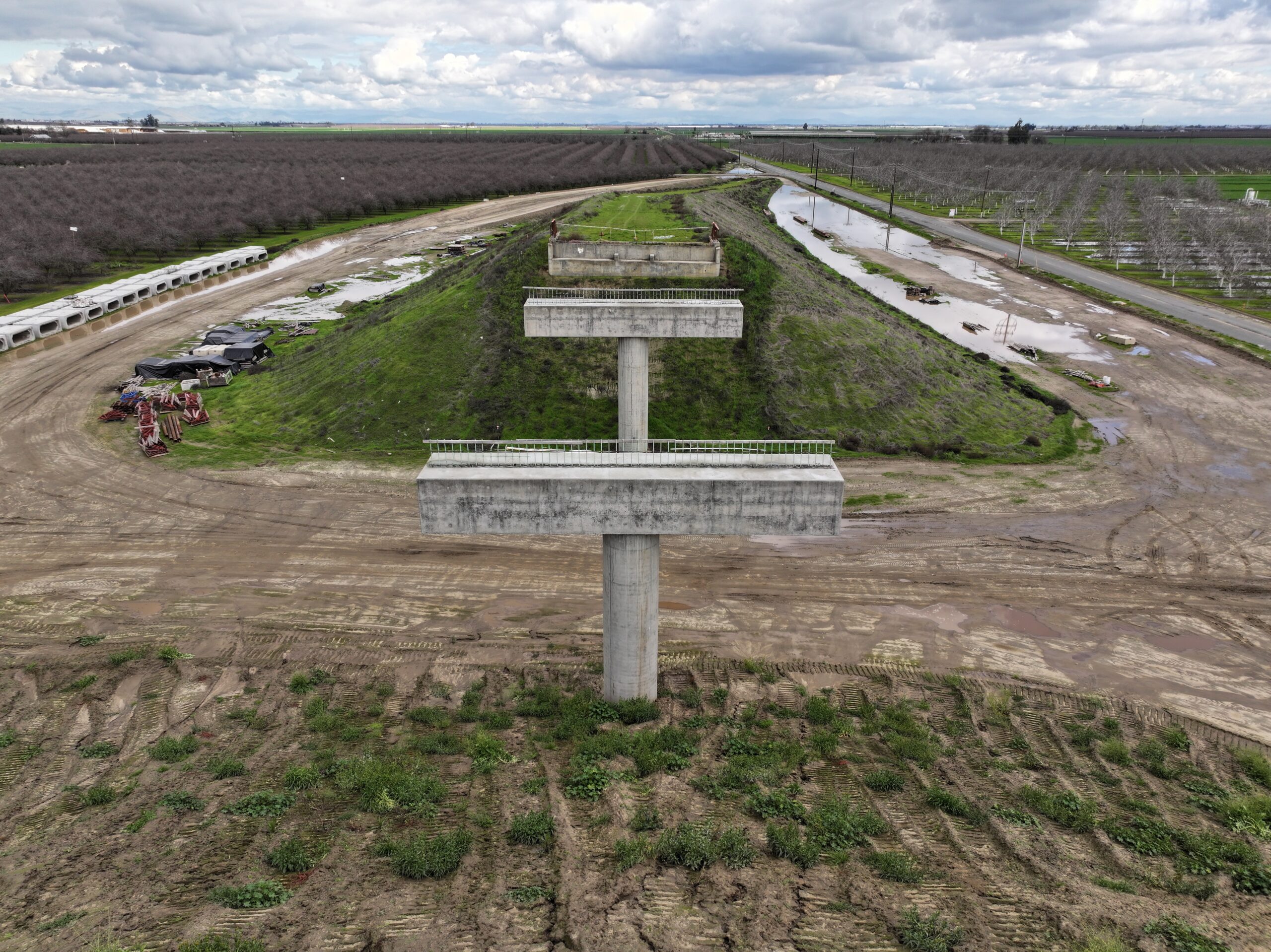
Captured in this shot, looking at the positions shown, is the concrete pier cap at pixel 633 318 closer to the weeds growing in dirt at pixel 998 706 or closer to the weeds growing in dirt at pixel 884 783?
the weeds growing in dirt at pixel 998 706

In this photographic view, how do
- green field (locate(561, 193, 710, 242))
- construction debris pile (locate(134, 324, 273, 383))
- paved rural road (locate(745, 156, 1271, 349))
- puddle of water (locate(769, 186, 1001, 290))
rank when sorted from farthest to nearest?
1. puddle of water (locate(769, 186, 1001, 290))
2. paved rural road (locate(745, 156, 1271, 349))
3. construction debris pile (locate(134, 324, 273, 383))
4. green field (locate(561, 193, 710, 242))

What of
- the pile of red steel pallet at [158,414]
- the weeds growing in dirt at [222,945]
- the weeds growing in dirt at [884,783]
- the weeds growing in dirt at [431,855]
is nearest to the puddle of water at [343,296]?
the pile of red steel pallet at [158,414]

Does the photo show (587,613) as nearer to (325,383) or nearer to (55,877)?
(55,877)

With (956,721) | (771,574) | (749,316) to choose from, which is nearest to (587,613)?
(771,574)

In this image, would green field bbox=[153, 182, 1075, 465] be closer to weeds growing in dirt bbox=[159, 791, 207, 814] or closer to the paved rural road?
weeds growing in dirt bbox=[159, 791, 207, 814]

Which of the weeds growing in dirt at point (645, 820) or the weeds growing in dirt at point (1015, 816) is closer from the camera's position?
the weeds growing in dirt at point (645, 820)

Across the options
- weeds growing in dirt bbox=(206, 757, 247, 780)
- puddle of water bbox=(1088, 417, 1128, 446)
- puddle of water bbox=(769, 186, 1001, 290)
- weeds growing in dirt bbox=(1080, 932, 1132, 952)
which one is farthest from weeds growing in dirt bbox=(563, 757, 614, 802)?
puddle of water bbox=(769, 186, 1001, 290)
